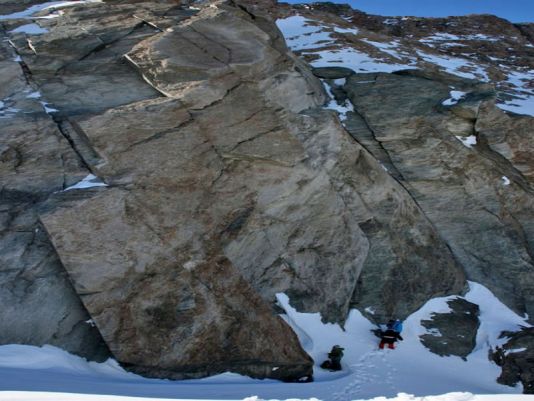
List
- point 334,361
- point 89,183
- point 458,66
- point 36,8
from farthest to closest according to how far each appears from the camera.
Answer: point 458,66 < point 36,8 < point 334,361 < point 89,183

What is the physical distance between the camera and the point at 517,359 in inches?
520

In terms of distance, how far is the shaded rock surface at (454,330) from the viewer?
1403 cm

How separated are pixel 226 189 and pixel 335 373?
5912mm

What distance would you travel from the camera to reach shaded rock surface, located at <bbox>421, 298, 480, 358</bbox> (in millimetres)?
14031

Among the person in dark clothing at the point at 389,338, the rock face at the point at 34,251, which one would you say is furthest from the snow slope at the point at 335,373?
the rock face at the point at 34,251

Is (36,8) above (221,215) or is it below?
above

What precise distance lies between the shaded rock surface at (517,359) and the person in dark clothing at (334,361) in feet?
15.6

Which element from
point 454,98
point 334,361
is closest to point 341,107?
point 454,98

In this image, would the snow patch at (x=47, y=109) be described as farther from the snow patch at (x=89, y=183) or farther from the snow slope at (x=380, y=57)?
the snow slope at (x=380, y=57)

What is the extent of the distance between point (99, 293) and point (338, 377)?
629 centimetres

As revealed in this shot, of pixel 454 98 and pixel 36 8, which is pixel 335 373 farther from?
pixel 36 8

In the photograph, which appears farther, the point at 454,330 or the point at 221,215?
the point at 454,330

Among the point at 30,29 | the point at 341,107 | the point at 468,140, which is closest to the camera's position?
the point at 468,140

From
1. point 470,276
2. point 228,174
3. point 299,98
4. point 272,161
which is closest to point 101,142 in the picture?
point 228,174
